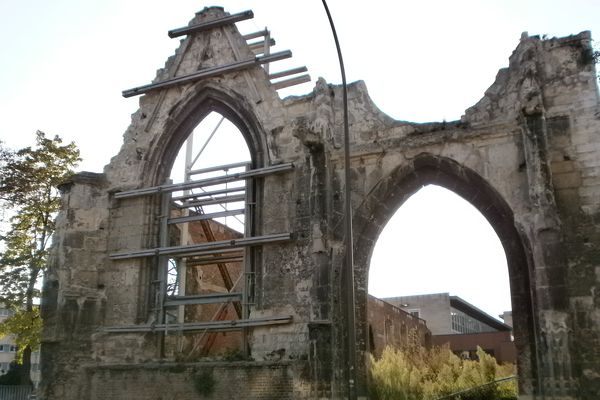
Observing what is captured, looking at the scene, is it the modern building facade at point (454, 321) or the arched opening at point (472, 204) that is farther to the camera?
the modern building facade at point (454, 321)

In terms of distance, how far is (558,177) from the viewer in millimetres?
11922

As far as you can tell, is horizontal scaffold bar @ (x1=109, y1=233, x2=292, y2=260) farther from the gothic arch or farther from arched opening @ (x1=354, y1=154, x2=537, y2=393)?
the gothic arch

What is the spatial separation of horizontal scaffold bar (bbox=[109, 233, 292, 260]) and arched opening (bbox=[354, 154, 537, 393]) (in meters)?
1.59

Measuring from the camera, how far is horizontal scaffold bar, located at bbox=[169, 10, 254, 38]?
16.1 metres

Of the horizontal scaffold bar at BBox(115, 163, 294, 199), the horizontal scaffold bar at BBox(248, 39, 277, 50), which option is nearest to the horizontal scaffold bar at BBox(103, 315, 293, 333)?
the horizontal scaffold bar at BBox(115, 163, 294, 199)

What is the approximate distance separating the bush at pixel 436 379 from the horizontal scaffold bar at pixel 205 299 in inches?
121

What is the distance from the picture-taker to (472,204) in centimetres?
1320

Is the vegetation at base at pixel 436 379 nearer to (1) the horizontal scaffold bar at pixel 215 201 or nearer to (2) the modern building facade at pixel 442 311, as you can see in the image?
(1) the horizontal scaffold bar at pixel 215 201

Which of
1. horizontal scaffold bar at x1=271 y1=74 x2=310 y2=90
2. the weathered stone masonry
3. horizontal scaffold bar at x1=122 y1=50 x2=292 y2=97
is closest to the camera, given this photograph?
the weathered stone masonry

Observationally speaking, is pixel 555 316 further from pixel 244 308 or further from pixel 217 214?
pixel 217 214

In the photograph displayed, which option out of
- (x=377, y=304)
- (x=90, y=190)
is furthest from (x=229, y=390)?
(x=377, y=304)

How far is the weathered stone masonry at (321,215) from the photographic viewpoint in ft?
37.5

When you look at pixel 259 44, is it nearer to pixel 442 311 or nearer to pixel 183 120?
pixel 183 120

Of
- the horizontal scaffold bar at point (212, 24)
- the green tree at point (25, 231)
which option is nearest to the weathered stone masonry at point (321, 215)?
the horizontal scaffold bar at point (212, 24)
